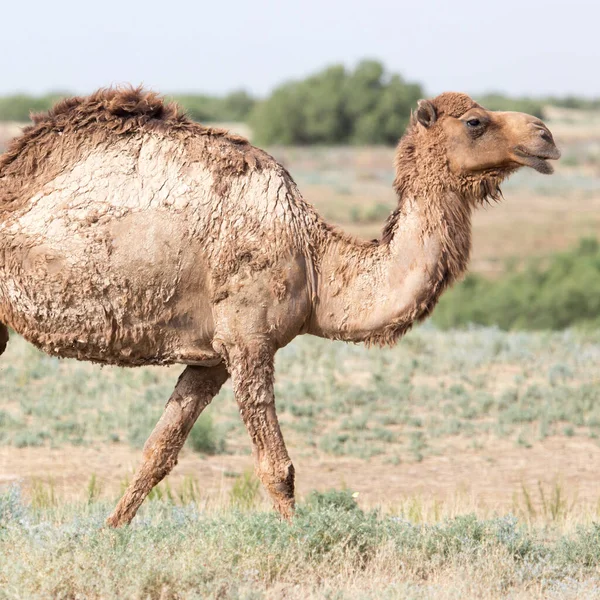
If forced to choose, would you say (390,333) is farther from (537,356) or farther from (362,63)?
(362,63)

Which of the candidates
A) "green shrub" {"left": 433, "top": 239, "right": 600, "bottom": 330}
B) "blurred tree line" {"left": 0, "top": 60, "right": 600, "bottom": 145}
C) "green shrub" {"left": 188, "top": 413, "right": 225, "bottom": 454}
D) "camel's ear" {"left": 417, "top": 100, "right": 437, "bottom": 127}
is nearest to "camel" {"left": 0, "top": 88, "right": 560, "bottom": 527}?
"camel's ear" {"left": 417, "top": 100, "right": 437, "bottom": 127}

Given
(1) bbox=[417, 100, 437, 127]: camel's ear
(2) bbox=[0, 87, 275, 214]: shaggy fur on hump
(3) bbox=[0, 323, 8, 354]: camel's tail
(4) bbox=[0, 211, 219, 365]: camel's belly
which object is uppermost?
(1) bbox=[417, 100, 437, 127]: camel's ear

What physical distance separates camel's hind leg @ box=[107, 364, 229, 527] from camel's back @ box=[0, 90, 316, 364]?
1.33 feet

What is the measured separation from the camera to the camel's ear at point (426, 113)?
6891 millimetres

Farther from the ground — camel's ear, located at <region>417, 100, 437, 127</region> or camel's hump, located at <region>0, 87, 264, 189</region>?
camel's ear, located at <region>417, 100, 437, 127</region>

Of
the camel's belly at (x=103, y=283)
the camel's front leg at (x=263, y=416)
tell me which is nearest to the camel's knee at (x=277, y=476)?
the camel's front leg at (x=263, y=416)

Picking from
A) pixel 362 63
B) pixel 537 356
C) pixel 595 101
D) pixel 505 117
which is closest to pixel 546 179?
pixel 362 63

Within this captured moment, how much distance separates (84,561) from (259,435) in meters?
1.33

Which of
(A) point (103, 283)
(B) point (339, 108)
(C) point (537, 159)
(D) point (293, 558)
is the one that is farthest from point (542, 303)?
(B) point (339, 108)

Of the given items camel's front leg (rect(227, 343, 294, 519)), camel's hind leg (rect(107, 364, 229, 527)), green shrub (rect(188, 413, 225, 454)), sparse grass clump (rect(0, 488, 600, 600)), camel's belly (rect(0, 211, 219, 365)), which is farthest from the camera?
green shrub (rect(188, 413, 225, 454))

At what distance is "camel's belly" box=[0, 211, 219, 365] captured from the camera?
6.52 meters

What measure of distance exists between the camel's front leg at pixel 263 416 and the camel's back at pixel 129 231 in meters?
0.31

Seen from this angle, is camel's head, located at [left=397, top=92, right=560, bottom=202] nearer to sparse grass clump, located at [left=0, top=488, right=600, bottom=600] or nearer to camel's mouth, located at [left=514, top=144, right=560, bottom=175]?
camel's mouth, located at [left=514, top=144, right=560, bottom=175]

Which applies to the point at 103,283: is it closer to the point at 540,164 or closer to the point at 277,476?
the point at 277,476
